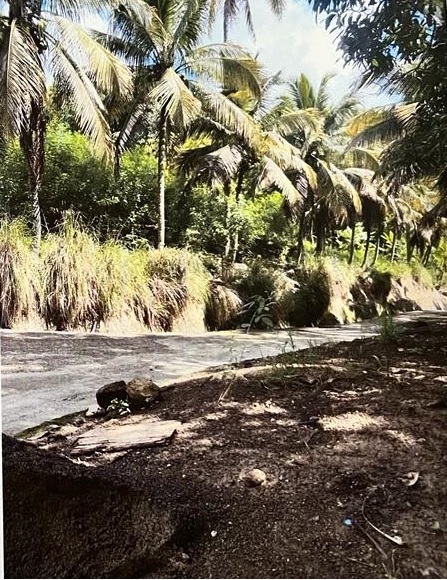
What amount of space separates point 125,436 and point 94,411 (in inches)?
5.9

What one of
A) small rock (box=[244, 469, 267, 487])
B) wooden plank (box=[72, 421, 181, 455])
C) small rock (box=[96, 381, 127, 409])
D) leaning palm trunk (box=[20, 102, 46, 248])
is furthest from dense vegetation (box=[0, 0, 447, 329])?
small rock (box=[244, 469, 267, 487])

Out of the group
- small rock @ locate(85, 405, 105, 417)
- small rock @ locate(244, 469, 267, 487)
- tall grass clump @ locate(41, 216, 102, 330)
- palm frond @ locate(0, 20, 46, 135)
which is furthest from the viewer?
tall grass clump @ locate(41, 216, 102, 330)

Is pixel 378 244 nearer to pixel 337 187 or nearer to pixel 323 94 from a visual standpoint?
pixel 337 187

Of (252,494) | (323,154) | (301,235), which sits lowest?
(252,494)

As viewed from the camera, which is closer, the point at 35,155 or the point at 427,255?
the point at 35,155

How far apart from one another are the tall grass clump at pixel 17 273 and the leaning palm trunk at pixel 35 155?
5 centimetres

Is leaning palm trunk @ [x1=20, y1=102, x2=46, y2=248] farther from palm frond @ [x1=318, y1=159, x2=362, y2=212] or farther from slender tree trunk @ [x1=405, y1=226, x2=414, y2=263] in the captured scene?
slender tree trunk @ [x1=405, y1=226, x2=414, y2=263]

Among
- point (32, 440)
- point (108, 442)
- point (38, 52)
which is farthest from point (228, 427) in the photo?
point (38, 52)

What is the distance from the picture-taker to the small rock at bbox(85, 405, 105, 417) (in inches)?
42.9

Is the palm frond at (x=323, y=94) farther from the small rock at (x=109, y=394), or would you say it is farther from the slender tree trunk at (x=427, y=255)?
the small rock at (x=109, y=394)

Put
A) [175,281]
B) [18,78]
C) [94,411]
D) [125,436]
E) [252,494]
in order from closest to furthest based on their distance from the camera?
[252,494] < [125,436] < [94,411] < [18,78] < [175,281]

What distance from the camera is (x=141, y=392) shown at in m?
1.13

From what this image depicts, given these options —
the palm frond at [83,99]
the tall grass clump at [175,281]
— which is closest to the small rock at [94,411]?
the tall grass clump at [175,281]

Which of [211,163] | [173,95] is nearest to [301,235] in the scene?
[211,163]
